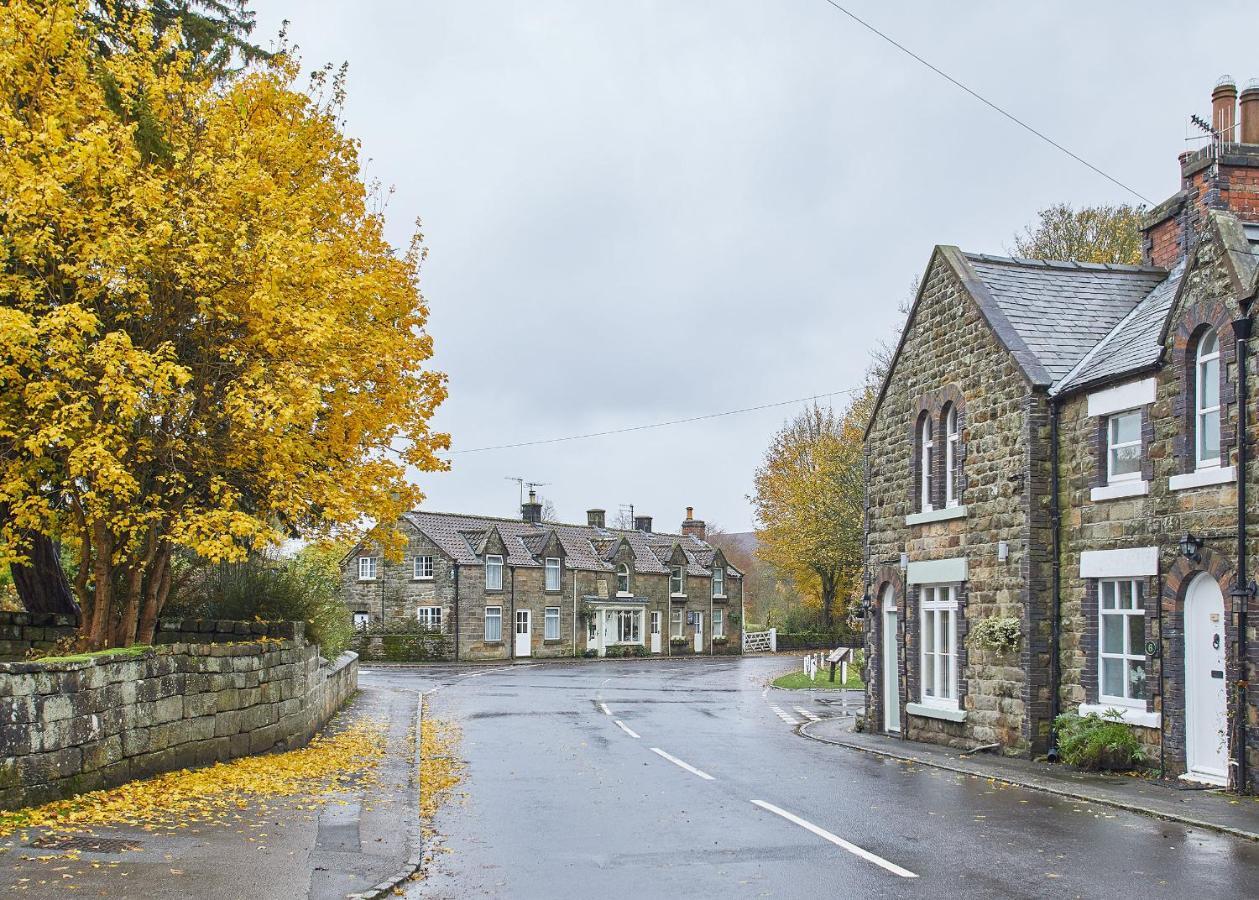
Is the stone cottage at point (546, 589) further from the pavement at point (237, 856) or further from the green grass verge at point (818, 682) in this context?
the pavement at point (237, 856)

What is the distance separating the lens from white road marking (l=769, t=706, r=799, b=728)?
24844 millimetres

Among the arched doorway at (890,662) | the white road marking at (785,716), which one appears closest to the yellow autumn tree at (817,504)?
the white road marking at (785,716)

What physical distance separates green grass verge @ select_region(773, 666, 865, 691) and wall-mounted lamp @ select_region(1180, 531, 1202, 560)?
21.8 meters

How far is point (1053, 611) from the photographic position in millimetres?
16969

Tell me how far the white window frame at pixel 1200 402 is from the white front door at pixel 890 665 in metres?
8.23

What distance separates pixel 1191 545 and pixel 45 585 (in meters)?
16.4

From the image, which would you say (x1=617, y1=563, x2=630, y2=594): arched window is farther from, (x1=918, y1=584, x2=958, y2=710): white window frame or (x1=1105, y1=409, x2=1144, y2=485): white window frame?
(x1=1105, y1=409, x2=1144, y2=485): white window frame

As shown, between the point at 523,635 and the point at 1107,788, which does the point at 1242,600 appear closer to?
the point at 1107,788

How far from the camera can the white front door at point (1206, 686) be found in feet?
45.6

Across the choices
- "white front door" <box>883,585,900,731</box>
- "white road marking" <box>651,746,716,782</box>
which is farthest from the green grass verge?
"white road marking" <box>651,746,716,782</box>

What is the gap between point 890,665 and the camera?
72.4 ft

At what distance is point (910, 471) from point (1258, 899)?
42.6 ft

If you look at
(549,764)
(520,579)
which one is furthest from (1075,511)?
(520,579)

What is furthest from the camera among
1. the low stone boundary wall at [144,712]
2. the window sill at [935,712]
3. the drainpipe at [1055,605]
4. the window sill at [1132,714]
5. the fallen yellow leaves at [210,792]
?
the window sill at [935,712]
